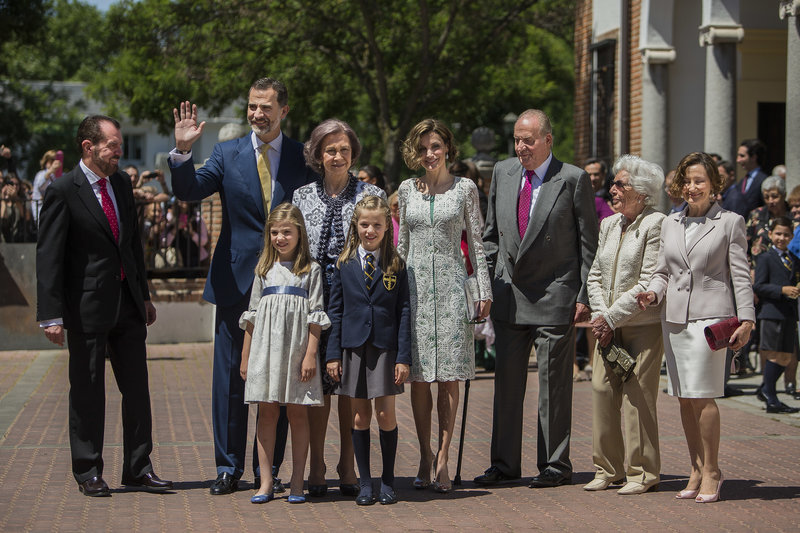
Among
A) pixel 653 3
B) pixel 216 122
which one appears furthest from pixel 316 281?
pixel 216 122

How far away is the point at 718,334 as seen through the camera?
22.0ft


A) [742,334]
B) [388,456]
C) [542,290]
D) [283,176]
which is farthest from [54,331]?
[742,334]

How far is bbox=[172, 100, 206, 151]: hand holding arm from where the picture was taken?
6.85m

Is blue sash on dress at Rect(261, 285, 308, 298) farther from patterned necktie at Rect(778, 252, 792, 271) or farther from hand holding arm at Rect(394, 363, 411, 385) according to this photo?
patterned necktie at Rect(778, 252, 792, 271)

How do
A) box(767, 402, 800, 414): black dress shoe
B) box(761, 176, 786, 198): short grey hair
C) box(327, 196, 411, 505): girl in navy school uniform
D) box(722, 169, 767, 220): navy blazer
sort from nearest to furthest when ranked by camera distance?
box(327, 196, 411, 505): girl in navy school uniform, box(767, 402, 800, 414): black dress shoe, box(761, 176, 786, 198): short grey hair, box(722, 169, 767, 220): navy blazer

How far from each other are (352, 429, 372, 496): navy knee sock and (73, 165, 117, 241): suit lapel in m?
1.82

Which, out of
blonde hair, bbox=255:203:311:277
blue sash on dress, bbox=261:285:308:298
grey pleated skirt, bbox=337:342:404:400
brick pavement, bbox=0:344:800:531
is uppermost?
blonde hair, bbox=255:203:311:277

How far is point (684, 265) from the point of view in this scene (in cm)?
686

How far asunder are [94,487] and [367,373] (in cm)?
166

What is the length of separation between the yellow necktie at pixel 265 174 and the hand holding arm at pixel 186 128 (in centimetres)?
39

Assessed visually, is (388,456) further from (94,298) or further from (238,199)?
(94,298)

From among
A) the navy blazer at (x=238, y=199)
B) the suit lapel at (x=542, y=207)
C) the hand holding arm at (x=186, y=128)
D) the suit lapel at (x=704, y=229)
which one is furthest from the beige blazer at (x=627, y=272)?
the hand holding arm at (x=186, y=128)

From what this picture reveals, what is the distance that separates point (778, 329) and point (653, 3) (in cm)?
783

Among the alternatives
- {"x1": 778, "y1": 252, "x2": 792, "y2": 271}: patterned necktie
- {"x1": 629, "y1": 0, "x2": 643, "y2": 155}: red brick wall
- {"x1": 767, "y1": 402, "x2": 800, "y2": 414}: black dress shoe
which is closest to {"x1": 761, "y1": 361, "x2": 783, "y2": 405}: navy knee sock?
{"x1": 767, "y1": 402, "x2": 800, "y2": 414}: black dress shoe
